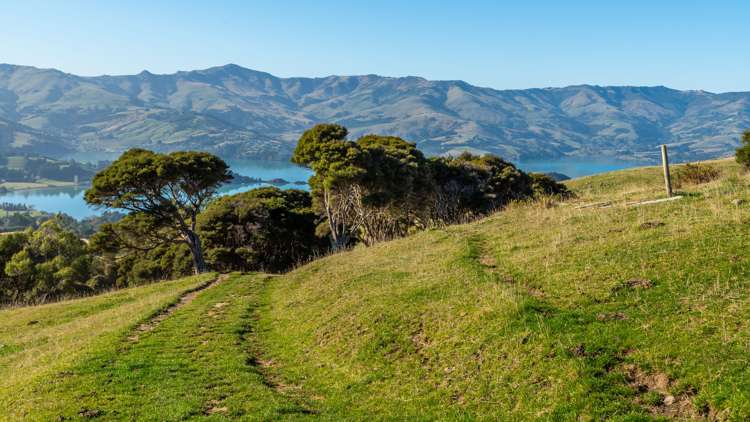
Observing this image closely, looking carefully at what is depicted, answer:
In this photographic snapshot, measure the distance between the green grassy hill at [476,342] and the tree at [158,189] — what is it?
19.7 meters

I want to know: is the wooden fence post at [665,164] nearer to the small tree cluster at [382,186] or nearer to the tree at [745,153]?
the small tree cluster at [382,186]

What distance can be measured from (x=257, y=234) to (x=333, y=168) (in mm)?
13661

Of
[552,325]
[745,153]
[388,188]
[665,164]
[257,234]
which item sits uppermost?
[665,164]

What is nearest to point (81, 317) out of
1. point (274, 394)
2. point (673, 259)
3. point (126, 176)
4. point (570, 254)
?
point (126, 176)

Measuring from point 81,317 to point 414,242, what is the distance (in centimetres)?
1824

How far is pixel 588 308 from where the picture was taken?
520 inches

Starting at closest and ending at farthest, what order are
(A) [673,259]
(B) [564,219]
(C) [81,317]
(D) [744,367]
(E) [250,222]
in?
1. (D) [744,367]
2. (A) [673,259]
3. (B) [564,219]
4. (C) [81,317]
5. (E) [250,222]

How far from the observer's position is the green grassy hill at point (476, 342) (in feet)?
33.6

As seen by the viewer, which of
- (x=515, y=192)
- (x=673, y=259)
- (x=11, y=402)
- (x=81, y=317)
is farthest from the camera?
(x=515, y=192)

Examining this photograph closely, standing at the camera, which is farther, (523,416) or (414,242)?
(414,242)

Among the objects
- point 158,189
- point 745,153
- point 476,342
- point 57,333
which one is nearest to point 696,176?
point 745,153

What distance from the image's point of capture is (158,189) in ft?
142

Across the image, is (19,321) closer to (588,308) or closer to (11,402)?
(11,402)

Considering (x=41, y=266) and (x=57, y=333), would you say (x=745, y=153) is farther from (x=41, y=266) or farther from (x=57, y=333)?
(x=41, y=266)
